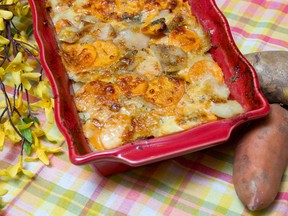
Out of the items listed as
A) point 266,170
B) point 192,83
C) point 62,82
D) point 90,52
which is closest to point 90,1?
point 90,52

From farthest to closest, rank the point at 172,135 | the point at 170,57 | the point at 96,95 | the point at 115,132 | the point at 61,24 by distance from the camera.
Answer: the point at 61,24 → the point at 170,57 → the point at 96,95 → the point at 115,132 → the point at 172,135

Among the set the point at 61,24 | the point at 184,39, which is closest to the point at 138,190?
the point at 184,39

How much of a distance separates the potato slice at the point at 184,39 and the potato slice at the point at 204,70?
11 cm

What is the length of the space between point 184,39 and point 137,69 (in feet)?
0.88

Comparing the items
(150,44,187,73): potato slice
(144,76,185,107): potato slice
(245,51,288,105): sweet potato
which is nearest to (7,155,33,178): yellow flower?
(144,76,185,107): potato slice

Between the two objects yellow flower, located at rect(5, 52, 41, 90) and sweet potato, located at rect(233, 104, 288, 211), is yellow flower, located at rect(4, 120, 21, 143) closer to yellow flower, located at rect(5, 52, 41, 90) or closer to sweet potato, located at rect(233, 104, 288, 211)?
yellow flower, located at rect(5, 52, 41, 90)

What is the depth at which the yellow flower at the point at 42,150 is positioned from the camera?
1959 millimetres

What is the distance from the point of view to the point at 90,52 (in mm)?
2045

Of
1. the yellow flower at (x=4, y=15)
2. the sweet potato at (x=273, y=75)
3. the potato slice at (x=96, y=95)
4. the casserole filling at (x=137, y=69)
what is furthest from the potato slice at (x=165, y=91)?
the yellow flower at (x=4, y=15)

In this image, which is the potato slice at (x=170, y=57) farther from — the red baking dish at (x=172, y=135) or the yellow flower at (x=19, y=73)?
the yellow flower at (x=19, y=73)

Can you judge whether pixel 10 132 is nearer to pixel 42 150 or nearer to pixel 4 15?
pixel 42 150

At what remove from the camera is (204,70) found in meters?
1.98

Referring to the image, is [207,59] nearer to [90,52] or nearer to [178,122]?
[178,122]

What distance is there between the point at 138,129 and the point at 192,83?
1.10ft
